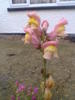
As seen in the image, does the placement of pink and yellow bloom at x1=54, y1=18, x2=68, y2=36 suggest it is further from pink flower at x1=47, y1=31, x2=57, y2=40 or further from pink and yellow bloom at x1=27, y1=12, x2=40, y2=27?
pink and yellow bloom at x1=27, y1=12, x2=40, y2=27

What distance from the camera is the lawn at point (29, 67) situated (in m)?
5.04

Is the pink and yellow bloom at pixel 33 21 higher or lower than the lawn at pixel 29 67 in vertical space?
higher

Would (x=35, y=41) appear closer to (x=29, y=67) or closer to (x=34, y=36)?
(x=34, y=36)

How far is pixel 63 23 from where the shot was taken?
2404 millimetres

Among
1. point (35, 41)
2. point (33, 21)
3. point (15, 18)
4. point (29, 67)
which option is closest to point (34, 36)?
point (35, 41)


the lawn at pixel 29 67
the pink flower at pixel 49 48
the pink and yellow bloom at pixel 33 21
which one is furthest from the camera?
the lawn at pixel 29 67

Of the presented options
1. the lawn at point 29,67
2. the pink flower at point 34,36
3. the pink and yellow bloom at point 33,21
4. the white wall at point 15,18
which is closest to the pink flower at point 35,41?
the pink flower at point 34,36

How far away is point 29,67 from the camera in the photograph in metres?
6.41

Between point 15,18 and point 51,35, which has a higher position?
point 51,35

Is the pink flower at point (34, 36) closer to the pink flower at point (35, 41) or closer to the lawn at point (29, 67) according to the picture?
the pink flower at point (35, 41)

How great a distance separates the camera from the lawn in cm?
504

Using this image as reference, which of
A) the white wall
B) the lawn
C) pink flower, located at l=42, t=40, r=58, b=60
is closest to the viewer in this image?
pink flower, located at l=42, t=40, r=58, b=60

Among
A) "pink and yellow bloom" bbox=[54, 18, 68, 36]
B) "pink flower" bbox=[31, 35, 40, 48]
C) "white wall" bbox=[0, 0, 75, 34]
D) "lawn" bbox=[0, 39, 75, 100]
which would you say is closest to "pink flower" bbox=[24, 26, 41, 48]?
"pink flower" bbox=[31, 35, 40, 48]

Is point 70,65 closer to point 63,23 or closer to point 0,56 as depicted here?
point 0,56
